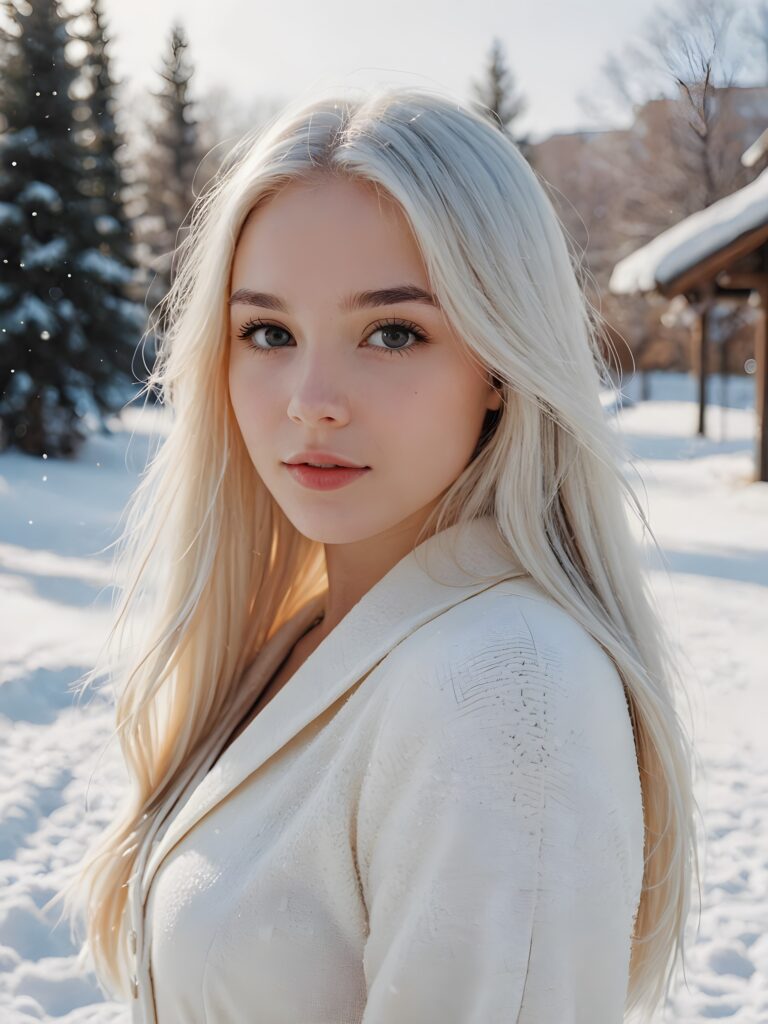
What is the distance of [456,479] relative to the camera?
4.06 ft

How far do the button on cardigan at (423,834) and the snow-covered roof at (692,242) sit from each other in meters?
4.13

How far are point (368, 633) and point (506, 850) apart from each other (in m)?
0.37

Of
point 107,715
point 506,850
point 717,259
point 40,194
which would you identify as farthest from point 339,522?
point 40,194

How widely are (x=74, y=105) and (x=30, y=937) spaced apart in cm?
1033

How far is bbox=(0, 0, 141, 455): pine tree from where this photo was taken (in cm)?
1032

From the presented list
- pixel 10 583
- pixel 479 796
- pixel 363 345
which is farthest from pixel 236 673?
pixel 10 583

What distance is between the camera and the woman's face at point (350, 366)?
3.54 feet

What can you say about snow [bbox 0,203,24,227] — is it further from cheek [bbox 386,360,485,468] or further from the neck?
cheek [bbox 386,360,485,468]

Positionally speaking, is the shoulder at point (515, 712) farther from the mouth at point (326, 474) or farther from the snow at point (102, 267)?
the snow at point (102, 267)

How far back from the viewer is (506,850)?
0.79 meters

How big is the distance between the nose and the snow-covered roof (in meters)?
4.00

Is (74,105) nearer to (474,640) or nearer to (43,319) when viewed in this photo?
(43,319)

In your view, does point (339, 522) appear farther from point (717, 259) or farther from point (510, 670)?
point (717, 259)

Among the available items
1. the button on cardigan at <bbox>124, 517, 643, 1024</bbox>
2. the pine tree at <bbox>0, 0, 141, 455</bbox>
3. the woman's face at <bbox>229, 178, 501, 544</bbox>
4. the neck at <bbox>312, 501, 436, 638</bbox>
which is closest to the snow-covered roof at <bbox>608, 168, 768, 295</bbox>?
the neck at <bbox>312, 501, 436, 638</bbox>
